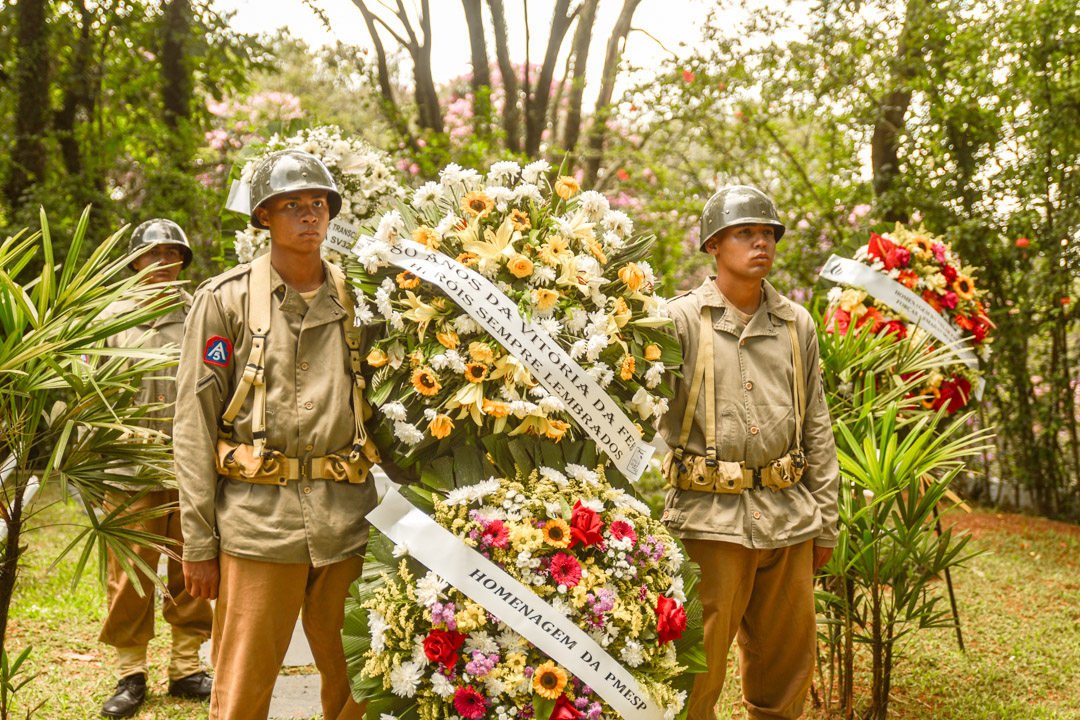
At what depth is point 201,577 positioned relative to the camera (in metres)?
3.22

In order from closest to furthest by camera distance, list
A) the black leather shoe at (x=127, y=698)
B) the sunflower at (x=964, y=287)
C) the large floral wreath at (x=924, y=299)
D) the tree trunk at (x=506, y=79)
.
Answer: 1. the black leather shoe at (x=127, y=698)
2. the large floral wreath at (x=924, y=299)
3. the sunflower at (x=964, y=287)
4. the tree trunk at (x=506, y=79)

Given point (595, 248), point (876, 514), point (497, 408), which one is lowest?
point (876, 514)

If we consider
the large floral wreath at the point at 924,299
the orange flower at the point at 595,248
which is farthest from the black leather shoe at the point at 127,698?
the large floral wreath at the point at 924,299

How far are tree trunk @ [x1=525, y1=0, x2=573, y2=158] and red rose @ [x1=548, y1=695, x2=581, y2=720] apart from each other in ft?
24.4

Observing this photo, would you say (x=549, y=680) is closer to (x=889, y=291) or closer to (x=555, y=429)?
(x=555, y=429)

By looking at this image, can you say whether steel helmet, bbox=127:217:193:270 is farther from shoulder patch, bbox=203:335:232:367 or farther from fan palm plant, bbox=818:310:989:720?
fan palm plant, bbox=818:310:989:720

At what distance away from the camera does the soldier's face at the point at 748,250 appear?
3857mm

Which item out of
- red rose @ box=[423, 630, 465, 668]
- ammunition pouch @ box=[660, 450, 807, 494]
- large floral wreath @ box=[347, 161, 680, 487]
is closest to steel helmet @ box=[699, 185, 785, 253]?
large floral wreath @ box=[347, 161, 680, 487]

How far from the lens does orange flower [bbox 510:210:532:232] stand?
317cm

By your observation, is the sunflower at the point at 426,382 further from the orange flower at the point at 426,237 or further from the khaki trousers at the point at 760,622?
the khaki trousers at the point at 760,622

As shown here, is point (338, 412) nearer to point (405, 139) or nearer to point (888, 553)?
point (888, 553)

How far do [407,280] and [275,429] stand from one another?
0.72 meters

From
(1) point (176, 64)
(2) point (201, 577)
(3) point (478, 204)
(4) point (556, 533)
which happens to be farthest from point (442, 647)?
(1) point (176, 64)

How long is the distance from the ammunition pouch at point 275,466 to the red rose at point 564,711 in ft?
3.72
